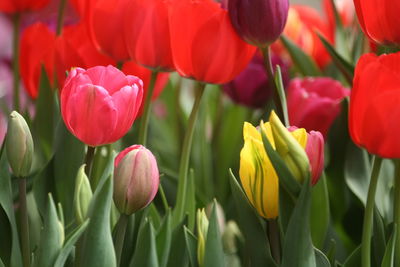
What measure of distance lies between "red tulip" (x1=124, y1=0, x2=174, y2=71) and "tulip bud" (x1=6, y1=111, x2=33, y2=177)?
10 cm

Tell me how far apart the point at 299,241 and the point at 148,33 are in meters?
0.16

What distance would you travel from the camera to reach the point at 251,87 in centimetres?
69

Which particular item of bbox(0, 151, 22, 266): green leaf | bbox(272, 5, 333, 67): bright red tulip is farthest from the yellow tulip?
bbox(272, 5, 333, 67): bright red tulip

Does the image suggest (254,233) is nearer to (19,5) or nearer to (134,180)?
(134,180)

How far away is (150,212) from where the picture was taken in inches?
19.2

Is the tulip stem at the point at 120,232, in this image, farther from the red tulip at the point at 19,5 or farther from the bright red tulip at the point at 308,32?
the bright red tulip at the point at 308,32

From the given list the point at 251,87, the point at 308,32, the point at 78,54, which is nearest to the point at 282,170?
the point at 78,54

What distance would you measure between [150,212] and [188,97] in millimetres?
426

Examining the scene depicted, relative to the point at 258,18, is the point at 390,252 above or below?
below

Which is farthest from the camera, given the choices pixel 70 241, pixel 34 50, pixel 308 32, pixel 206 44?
pixel 308 32

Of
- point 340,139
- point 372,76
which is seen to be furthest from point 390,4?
point 340,139

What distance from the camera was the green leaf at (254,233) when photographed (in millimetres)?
407

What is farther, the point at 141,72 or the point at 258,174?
the point at 141,72

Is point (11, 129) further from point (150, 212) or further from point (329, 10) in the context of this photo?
point (329, 10)
